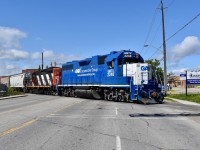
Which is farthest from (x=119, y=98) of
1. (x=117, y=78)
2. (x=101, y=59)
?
(x=101, y=59)

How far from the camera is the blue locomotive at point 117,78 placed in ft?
93.9

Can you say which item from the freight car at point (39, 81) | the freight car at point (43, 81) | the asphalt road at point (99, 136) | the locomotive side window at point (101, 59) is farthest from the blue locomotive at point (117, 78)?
the asphalt road at point (99, 136)

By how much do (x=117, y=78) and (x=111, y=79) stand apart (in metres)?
1.07

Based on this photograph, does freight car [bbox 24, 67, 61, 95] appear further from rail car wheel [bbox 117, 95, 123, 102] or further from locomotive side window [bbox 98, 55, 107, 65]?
rail car wheel [bbox 117, 95, 123, 102]

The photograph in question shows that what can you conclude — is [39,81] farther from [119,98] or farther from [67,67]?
[119,98]

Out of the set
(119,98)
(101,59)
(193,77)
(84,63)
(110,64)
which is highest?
(101,59)

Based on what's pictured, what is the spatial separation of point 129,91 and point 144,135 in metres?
18.2

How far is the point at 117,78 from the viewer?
30.5 metres

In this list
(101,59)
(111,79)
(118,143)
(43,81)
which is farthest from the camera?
(43,81)

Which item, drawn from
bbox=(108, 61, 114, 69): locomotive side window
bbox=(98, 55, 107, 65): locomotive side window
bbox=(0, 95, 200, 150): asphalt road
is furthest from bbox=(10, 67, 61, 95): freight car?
bbox=(0, 95, 200, 150): asphalt road

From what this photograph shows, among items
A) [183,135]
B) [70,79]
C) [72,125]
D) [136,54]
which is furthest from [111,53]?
[183,135]

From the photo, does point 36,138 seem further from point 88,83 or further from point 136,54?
point 88,83

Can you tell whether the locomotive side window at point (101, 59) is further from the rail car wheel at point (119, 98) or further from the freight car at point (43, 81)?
the freight car at point (43, 81)

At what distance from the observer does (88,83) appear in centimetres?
3609
